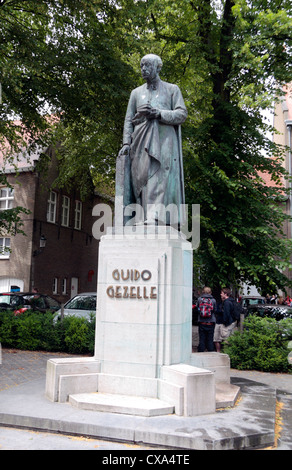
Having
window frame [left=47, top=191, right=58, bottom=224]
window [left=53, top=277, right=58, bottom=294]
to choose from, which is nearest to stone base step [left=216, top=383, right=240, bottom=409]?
window [left=53, top=277, right=58, bottom=294]

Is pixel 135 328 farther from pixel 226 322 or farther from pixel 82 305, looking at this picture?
pixel 82 305

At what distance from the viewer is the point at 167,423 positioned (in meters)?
4.99

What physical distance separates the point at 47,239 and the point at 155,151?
872 inches

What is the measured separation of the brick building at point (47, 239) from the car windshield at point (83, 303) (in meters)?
9.49

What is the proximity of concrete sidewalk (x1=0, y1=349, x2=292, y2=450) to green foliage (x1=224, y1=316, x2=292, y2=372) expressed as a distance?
13.9 ft

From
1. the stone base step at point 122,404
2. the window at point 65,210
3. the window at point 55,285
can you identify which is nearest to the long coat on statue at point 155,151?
the stone base step at point 122,404

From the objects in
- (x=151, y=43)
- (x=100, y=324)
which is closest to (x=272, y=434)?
(x=100, y=324)

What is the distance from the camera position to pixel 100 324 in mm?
6422

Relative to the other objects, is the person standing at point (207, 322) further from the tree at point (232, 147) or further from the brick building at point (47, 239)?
the brick building at point (47, 239)

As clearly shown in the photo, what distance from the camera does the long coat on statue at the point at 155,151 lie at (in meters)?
6.72

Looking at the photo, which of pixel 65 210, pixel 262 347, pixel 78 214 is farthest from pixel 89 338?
pixel 78 214

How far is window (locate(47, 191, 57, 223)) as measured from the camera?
28562 mm
